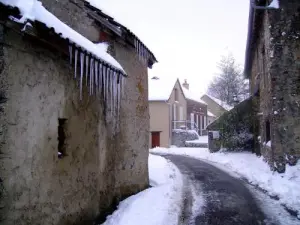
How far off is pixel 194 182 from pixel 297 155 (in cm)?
361

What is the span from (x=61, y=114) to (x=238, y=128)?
16.1m

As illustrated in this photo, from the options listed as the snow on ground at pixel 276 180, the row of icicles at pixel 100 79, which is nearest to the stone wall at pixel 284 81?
the snow on ground at pixel 276 180

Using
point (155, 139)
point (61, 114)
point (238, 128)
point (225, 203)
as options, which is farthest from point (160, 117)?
point (61, 114)

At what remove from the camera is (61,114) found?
15.6ft

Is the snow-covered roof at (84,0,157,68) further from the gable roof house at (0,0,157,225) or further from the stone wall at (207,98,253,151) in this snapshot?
the stone wall at (207,98,253,151)

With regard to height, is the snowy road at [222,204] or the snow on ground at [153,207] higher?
the snow on ground at [153,207]

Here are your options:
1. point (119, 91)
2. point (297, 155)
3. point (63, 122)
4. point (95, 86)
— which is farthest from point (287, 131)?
point (63, 122)

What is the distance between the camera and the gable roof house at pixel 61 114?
11.8 feet

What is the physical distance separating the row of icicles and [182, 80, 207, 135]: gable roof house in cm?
2770

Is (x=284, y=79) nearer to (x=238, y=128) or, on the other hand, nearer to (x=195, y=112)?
(x=238, y=128)

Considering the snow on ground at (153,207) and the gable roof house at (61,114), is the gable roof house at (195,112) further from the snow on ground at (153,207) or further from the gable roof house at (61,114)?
the gable roof house at (61,114)

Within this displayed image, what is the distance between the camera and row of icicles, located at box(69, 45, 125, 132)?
5027 millimetres

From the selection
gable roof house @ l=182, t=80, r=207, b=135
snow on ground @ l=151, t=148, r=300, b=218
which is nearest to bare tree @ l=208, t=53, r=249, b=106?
gable roof house @ l=182, t=80, r=207, b=135

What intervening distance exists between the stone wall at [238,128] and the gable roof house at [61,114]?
12.3m
